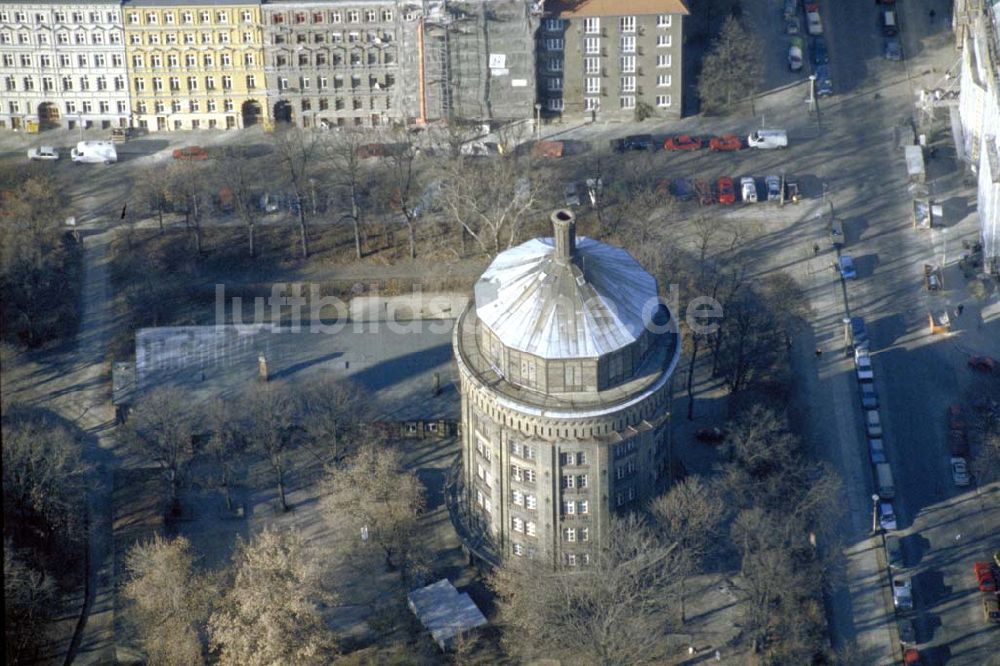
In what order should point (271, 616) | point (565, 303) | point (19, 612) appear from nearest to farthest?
1. point (271, 616)
2. point (565, 303)
3. point (19, 612)

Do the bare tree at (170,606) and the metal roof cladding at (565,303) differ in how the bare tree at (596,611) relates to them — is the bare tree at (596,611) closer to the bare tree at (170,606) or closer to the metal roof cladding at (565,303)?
the metal roof cladding at (565,303)

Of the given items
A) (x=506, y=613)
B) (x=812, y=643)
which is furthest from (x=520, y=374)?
(x=812, y=643)

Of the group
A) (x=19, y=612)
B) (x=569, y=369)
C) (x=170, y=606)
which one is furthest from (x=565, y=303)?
(x=19, y=612)

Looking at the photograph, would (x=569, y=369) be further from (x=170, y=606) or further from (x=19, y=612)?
(x=19, y=612)

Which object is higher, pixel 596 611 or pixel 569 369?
pixel 569 369

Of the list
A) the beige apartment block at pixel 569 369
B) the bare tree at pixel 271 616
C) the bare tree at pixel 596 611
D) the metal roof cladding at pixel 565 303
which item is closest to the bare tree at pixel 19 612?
the bare tree at pixel 271 616

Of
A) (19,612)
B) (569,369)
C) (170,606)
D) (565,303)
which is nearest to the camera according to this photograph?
(569,369)

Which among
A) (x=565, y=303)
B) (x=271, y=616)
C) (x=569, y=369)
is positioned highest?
(x=565, y=303)
